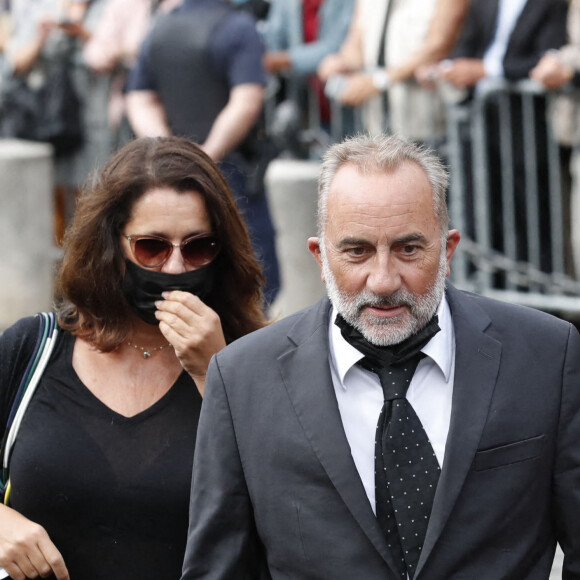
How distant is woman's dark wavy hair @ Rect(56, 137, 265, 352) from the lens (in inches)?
148

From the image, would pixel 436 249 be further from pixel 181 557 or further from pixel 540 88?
pixel 540 88

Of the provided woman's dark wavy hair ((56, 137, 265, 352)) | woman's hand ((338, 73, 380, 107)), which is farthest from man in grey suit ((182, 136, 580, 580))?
woman's hand ((338, 73, 380, 107))

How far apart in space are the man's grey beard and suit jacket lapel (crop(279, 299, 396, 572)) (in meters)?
0.12

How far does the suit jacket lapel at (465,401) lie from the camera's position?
2.75 m

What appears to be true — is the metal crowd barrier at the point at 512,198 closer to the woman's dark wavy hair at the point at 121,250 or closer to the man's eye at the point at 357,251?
the woman's dark wavy hair at the point at 121,250

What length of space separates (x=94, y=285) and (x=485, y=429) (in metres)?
1.44

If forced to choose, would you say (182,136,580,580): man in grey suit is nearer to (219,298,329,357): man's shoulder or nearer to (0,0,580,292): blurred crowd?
(219,298,329,357): man's shoulder

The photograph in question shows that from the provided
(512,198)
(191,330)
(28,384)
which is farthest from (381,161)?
(512,198)

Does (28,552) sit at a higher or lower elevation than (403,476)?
lower

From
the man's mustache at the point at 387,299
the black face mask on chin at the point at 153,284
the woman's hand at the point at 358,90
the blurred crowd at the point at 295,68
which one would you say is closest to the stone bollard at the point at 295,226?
the blurred crowd at the point at 295,68

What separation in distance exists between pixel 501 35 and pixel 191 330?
397cm

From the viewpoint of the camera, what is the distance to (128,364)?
12.4ft

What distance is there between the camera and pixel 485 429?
2.80 m

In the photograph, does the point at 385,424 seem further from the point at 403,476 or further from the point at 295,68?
the point at 295,68
